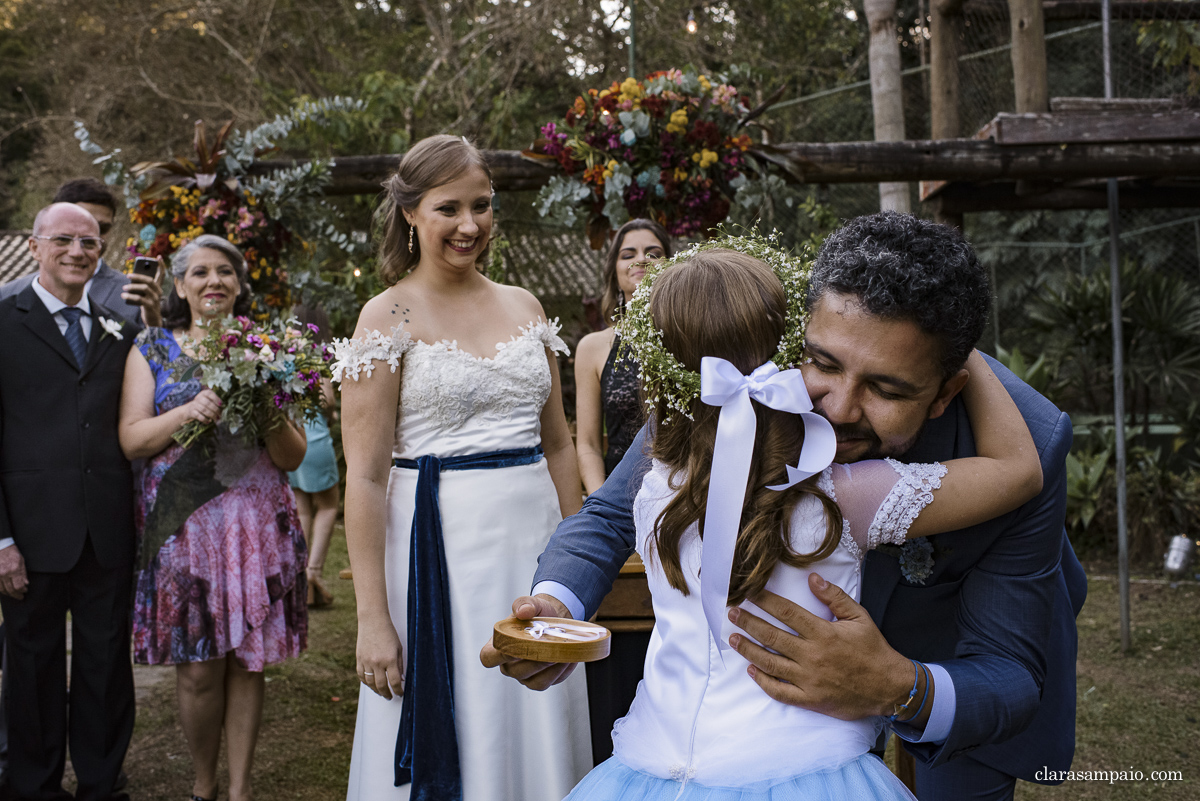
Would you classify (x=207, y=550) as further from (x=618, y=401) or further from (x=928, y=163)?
(x=928, y=163)

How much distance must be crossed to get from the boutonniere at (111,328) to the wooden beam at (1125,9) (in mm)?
5696

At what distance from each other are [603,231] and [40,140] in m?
15.1

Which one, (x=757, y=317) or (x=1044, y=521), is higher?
(x=757, y=317)

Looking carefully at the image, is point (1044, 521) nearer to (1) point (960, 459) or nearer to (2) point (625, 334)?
(1) point (960, 459)

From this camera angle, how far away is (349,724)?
4.61 metres

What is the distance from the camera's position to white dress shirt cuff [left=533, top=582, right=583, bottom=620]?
5.65ft

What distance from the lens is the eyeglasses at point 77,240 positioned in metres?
3.69

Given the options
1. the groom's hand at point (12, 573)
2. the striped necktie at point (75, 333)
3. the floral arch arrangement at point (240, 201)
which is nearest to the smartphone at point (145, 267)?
the striped necktie at point (75, 333)

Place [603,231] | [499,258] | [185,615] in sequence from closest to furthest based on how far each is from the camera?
[185,615] → [603,231] → [499,258]

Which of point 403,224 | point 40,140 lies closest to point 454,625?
point 403,224

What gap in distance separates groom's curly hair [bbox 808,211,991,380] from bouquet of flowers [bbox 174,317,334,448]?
7.86 ft

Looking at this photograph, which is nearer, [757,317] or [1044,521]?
[757,317]

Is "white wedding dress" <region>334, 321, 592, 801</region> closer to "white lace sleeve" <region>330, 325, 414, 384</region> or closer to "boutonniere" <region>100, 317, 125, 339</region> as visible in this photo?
"white lace sleeve" <region>330, 325, 414, 384</region>

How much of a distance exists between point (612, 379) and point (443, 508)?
1496 mm
